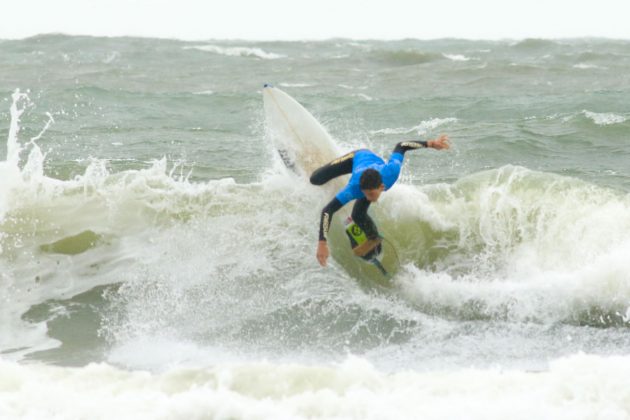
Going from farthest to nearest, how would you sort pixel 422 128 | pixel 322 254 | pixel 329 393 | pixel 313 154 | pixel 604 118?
pixel 422 128, pixel 604 118, pixel 313 154, pixel 322 254, pixel 329 393

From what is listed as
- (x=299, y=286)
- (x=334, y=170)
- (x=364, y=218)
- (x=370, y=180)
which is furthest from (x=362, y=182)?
(x=299, y=286)

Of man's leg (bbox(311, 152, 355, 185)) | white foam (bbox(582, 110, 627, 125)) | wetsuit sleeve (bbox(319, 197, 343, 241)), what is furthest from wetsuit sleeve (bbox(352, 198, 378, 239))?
white foam (bbox(582, 110, 627, 125))

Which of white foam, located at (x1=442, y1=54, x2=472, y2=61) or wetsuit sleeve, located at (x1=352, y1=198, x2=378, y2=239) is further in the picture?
white foam, located at (x1=442, y1=54, x2=472, y2=61)

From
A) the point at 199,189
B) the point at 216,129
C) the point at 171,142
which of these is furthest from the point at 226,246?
the point at 216,129

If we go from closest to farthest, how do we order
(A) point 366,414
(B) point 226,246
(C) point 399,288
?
(A) point 366,414, (C) point 399,288, (B) point 226,246

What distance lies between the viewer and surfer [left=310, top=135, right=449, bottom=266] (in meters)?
6.80

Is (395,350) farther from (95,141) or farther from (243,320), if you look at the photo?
(95,141)

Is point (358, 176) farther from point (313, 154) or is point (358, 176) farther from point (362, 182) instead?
point (313, 154)

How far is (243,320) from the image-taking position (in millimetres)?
7141

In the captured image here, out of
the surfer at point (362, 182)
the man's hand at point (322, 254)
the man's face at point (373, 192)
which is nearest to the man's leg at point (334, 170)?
the surfer at point (362, 182)

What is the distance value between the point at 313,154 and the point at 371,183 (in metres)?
1.98

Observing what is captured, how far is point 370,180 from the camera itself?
22.2 ft

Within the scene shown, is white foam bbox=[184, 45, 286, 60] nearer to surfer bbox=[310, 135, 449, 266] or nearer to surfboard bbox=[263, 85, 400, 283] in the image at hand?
surfboard bbox=[263, 85, 400, 283]

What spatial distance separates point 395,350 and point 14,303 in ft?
11.8
